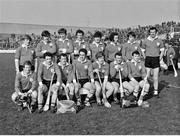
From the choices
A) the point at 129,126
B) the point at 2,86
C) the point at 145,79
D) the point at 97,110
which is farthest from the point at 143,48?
the point at 2,86

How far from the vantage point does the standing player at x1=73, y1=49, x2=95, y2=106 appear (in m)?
6.55

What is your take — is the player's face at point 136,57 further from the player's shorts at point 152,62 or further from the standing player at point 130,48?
the player's shorts at point 152,62

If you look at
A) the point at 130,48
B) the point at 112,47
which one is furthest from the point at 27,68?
the point at 130,48

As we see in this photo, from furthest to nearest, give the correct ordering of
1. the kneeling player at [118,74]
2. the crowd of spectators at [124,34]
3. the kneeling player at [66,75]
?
the crowd of spectators at [124,34] < the kneeling player at [118,74] < the kneeling player at [66,75]

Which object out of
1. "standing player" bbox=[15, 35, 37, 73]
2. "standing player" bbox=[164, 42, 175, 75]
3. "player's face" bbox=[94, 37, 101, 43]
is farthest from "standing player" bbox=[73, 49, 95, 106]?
"standing player" bbox=[164, 42, 175, 75]

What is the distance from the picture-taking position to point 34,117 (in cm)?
573

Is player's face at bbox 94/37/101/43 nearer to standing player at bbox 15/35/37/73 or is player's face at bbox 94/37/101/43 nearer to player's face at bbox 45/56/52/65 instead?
player's face at bbox 45/56/52/65

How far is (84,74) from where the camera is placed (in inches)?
266

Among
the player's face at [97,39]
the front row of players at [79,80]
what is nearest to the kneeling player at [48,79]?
the front row of players at [79,80]

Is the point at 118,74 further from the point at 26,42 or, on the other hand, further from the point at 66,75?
the point at 26,42

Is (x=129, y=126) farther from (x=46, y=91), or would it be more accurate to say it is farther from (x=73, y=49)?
(x=73, y=49)

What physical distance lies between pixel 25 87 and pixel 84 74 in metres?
1.51

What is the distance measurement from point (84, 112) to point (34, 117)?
1147 millimetres

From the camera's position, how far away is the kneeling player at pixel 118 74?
677 cm
